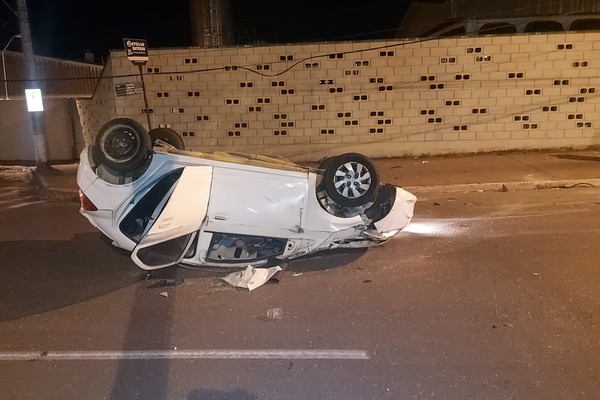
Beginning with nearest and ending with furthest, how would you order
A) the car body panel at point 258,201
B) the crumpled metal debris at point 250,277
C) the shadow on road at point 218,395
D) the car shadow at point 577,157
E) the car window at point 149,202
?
1. the shadow on road at point 218,395
2. the crumpled metal debris at point 250,277
3. the car body panel at point 258,201
4. the car window at point 149,202
5. the car shadow at point 577,157

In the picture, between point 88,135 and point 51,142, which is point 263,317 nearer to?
point 88,135

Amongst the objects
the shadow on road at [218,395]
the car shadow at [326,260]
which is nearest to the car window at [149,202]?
the car shadow at [326,260]

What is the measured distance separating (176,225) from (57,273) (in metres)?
1.88

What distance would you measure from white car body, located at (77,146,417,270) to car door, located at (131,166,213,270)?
11 millimetres

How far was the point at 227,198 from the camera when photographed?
20.0 feet

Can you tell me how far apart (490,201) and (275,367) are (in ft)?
21.3

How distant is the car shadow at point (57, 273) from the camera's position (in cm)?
575

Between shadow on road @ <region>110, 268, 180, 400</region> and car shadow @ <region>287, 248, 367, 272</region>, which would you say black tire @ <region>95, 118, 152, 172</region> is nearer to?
shadow on road @ <region>110, 268, 180, 400</region>

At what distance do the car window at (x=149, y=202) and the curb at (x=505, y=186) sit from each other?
17.7 feet

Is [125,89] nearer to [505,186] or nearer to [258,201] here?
[258,201]

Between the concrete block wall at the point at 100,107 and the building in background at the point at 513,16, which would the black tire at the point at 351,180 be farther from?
the building in background at the point at 513,16

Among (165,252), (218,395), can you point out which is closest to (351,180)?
(165,252)

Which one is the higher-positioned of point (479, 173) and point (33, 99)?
point (33, 99)

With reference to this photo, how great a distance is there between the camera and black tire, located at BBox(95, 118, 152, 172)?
20.4ft
